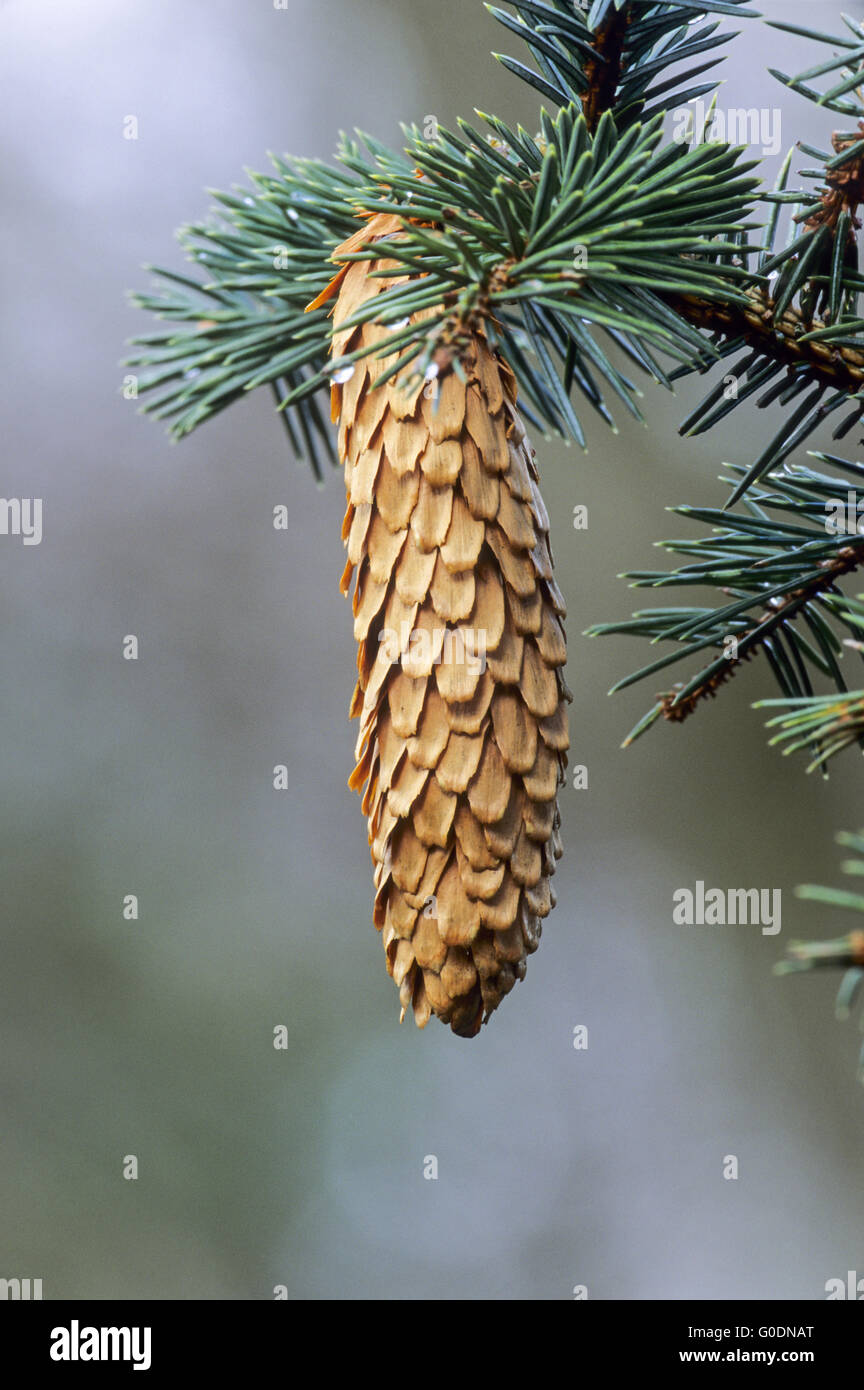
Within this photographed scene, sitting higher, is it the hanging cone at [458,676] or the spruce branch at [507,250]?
the spruce branch at [507,250]

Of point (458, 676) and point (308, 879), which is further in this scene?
point (308, 879)

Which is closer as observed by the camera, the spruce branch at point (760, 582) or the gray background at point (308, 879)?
the spruce branch at point (760, 582)

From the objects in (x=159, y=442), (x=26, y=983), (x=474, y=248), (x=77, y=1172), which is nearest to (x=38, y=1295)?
(x=77, y=1172)

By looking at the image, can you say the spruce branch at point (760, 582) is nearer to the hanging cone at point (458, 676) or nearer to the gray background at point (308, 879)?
the hanging cone at point (458, 676)

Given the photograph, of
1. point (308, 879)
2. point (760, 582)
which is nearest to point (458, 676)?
point (760, 582)

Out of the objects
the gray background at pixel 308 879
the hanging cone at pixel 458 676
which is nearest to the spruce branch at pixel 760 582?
the hanging cone at pixel 458 676

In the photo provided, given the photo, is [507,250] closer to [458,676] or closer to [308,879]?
[458,676]
